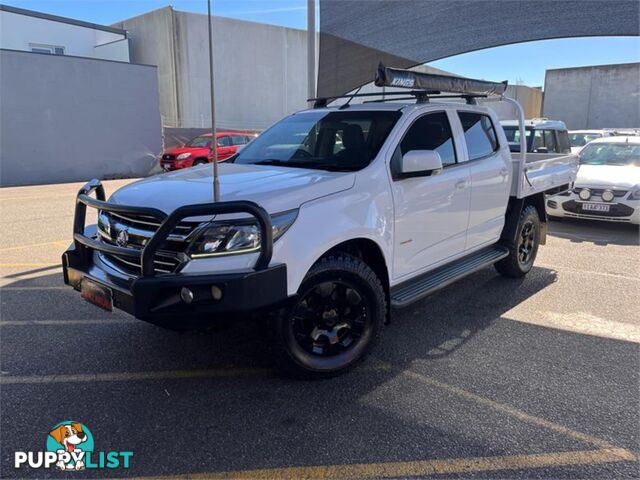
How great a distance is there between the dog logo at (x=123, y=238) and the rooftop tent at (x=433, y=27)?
6.93 metres

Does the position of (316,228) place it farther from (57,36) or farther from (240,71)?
(57,36)

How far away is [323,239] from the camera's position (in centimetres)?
317

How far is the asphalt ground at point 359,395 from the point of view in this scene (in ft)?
8.69

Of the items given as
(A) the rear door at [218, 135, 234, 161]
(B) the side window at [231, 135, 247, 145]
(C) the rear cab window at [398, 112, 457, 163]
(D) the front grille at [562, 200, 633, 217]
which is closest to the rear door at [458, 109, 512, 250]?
(C) the rear cab window at [398, 112, 457, 163]

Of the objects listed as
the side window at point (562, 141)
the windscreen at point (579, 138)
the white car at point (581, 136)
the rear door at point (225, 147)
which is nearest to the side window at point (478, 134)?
the side window at point (562, 141)

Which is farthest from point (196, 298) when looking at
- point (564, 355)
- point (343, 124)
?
point (564, 355)

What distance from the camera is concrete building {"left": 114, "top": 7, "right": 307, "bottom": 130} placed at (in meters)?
26.3

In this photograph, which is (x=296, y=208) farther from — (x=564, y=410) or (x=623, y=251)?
(x=623, y=251)

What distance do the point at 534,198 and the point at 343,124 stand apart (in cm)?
297

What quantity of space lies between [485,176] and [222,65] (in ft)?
82.6

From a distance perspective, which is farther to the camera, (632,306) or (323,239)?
(632,306)

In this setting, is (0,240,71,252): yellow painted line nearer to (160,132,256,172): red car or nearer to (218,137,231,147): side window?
(160,132,256,172): red car

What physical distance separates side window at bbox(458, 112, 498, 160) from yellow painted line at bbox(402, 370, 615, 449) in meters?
2.27

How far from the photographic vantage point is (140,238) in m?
3.13
